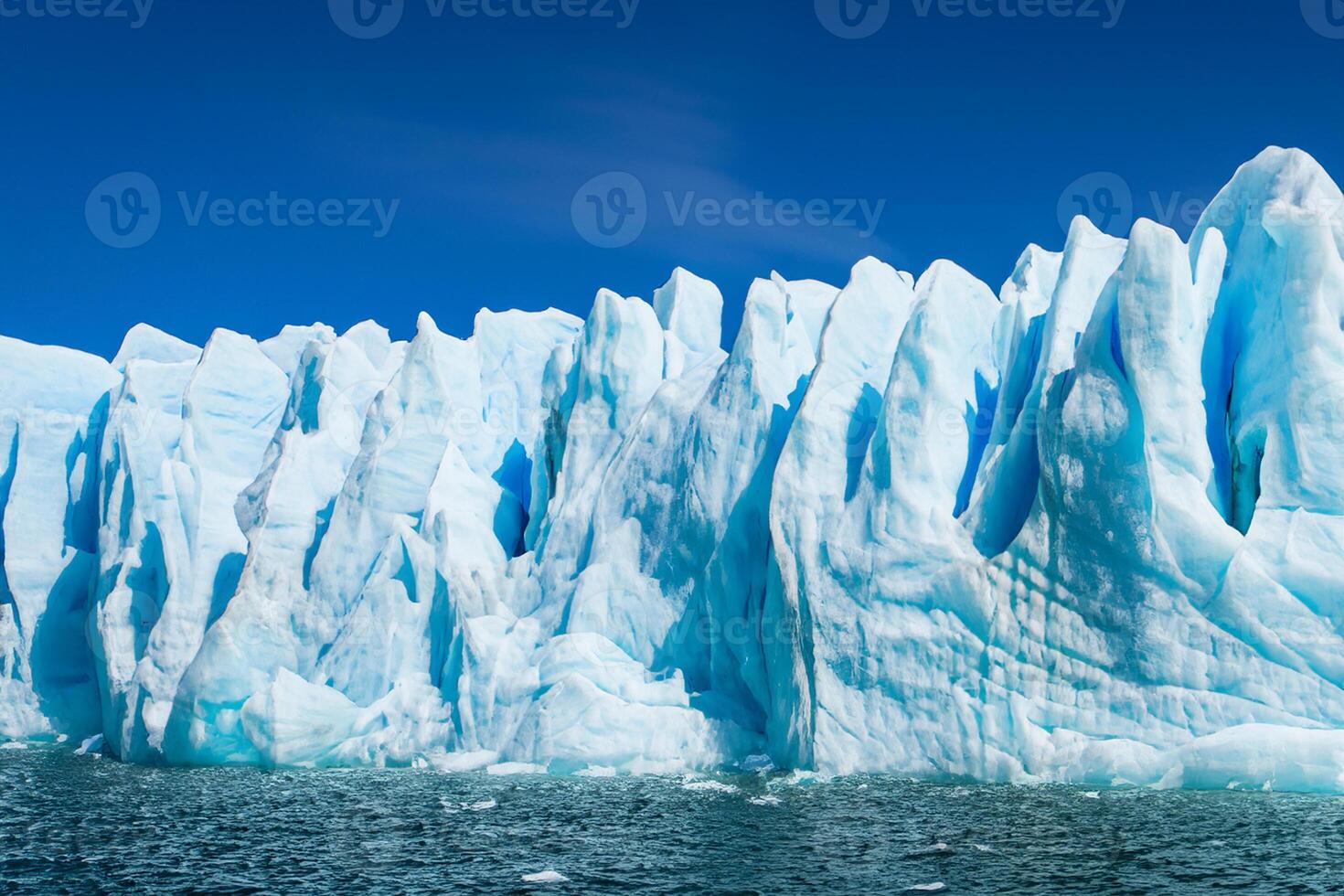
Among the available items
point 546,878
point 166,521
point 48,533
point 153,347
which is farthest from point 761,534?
point 153,347

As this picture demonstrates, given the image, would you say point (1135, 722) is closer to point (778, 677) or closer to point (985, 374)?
point (778, 677)

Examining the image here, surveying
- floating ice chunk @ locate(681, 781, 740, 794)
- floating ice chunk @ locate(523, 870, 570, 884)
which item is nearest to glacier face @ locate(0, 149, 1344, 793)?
floating ice chunk @ locate(681, 781, 740, 794)

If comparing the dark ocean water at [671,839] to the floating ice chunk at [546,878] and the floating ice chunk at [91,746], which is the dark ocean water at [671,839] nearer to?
the floating ice chunk at [546,878]

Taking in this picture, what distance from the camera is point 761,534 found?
24688 millimetres

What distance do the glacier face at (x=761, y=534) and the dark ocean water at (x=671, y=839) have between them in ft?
5.75

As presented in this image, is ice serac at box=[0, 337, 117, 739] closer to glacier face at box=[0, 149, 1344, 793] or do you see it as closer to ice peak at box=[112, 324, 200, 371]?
glacier face at box=[0, 149, 1344, 793]

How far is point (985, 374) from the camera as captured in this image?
2512cm

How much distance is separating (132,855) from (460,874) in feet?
15.4

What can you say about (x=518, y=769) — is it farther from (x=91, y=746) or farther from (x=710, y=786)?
(x=91, y=746)

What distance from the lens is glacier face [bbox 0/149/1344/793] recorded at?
1938 centimetres

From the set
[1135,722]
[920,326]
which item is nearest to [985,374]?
[920,326]

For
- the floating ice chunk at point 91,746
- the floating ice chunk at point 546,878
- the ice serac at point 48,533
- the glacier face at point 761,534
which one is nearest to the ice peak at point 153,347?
the ice serac at point 48,533

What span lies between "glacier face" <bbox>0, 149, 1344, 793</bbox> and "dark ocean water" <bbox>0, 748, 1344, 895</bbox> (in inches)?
69.1

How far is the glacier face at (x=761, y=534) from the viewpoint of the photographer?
19.4 metres
